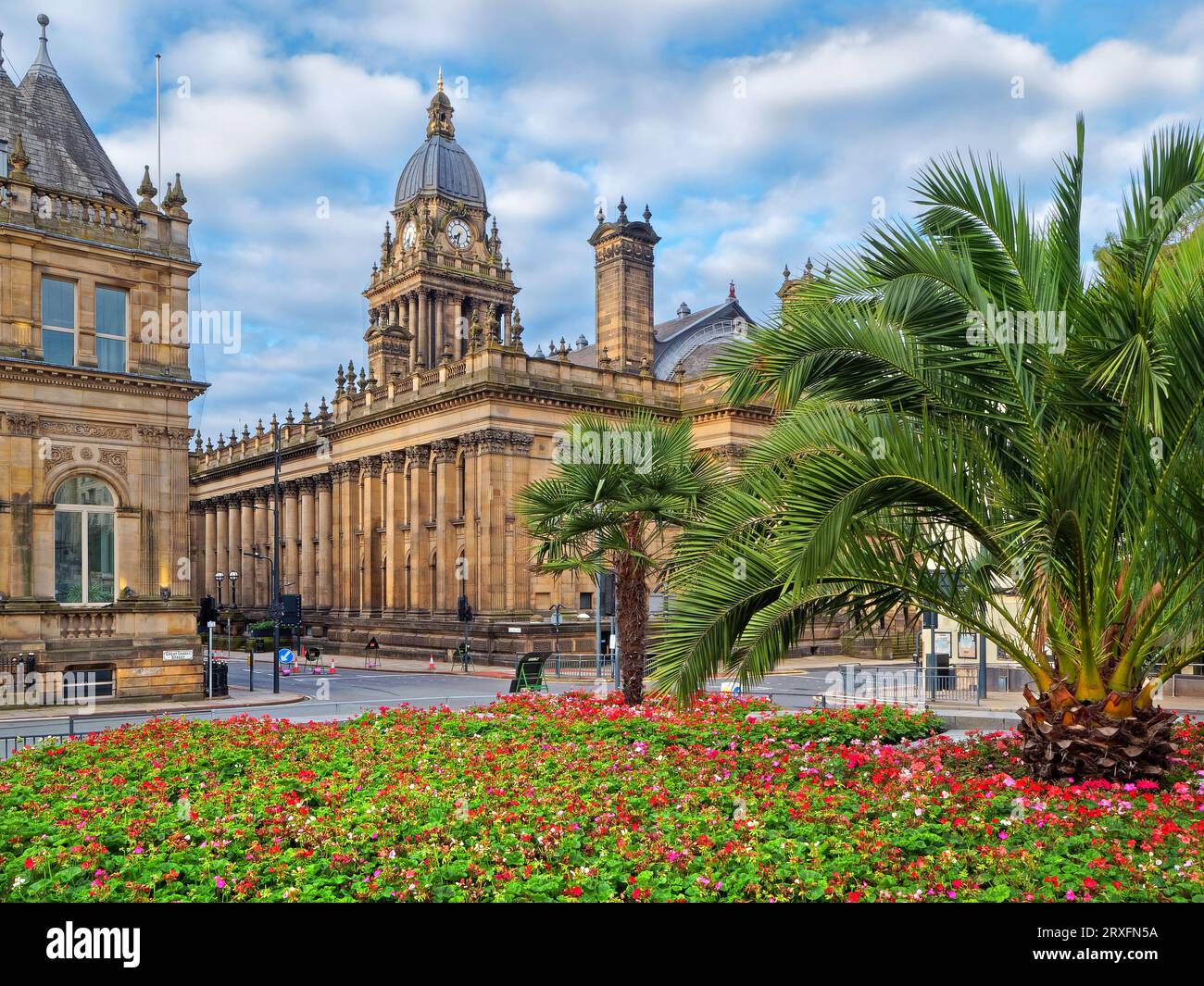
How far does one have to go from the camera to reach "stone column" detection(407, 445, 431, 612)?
59.2 m

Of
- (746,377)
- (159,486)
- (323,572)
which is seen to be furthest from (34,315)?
(323,572)

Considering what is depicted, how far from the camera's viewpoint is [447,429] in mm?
56594

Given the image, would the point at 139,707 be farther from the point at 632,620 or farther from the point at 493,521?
the point at 493,521

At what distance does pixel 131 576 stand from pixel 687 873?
27.3 m

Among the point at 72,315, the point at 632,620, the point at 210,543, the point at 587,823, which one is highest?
the point at 72,315

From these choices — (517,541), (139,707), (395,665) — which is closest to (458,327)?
(517,541)

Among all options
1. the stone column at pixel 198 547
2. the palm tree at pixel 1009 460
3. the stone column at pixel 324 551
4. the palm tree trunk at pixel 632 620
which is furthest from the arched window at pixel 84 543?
the stone column at pixel 198 547

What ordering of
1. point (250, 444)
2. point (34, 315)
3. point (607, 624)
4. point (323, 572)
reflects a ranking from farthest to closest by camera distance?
point (250, 444) < point (323, 572) < point (607, 624) < point (34, 315)

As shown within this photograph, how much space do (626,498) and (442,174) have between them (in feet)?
232

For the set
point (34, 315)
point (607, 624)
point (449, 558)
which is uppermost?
point (34, 315)

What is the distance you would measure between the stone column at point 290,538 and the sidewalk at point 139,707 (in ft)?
146

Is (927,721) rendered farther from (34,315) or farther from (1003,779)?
(34,315)

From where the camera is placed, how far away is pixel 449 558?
2247 inches

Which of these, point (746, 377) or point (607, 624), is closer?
point (746, 377)
